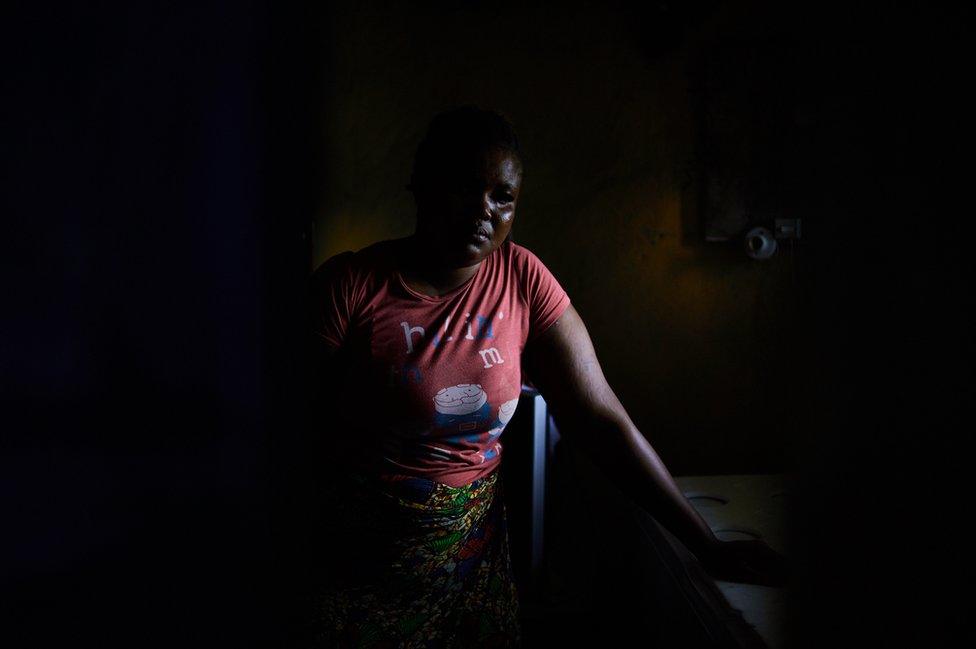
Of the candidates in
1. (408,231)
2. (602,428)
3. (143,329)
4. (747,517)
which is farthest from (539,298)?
(408,231)

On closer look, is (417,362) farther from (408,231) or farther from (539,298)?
(408,231)

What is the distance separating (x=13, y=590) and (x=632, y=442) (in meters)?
0.87

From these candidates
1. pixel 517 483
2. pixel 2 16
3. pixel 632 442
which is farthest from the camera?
pixel 517 483

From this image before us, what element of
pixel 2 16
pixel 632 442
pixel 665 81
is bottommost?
pixel 632 442

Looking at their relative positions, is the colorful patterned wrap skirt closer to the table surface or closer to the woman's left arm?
the woman's left arm

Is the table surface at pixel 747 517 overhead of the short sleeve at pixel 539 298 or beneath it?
beneath

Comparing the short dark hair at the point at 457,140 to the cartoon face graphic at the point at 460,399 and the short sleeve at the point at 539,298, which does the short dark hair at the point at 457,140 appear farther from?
the cartoon face graphic at the point at 460,399

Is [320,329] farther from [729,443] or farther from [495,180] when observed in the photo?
[729,443]

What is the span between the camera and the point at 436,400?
0.81m

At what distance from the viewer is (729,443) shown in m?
2.05

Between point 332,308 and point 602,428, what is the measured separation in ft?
1.56

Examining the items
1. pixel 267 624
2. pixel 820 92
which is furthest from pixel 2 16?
pixel 267 624

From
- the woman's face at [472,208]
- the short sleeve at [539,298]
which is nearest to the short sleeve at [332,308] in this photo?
the woman's face at [472,208]

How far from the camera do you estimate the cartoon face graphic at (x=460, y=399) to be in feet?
2.65
